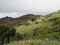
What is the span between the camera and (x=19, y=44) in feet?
52.4

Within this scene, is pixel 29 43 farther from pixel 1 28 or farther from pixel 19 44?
pixel 1 28

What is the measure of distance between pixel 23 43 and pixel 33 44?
687 millimetres

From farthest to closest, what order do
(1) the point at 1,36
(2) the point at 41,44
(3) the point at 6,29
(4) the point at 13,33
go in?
(3) the point at 6,29 < (4) the point at 13,33 < (1) the point at 1,36 < (2) the point at 41,44

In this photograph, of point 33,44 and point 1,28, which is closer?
point 33,44

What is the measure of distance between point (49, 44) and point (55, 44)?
38 centimetres

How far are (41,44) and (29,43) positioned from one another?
0.83 m

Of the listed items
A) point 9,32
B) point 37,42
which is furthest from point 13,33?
point 37,42

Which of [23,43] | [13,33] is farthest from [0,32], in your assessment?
[23,43]

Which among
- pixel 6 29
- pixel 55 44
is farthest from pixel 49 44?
pixel 6 29

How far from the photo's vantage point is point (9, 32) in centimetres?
3000

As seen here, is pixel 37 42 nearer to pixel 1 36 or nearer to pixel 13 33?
pixel 1 36

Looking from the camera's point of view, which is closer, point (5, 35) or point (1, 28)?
point (5, 35)

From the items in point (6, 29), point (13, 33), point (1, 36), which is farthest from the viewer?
point (6, 29)

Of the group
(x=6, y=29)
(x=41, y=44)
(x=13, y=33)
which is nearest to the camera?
(x=41, y=44)
